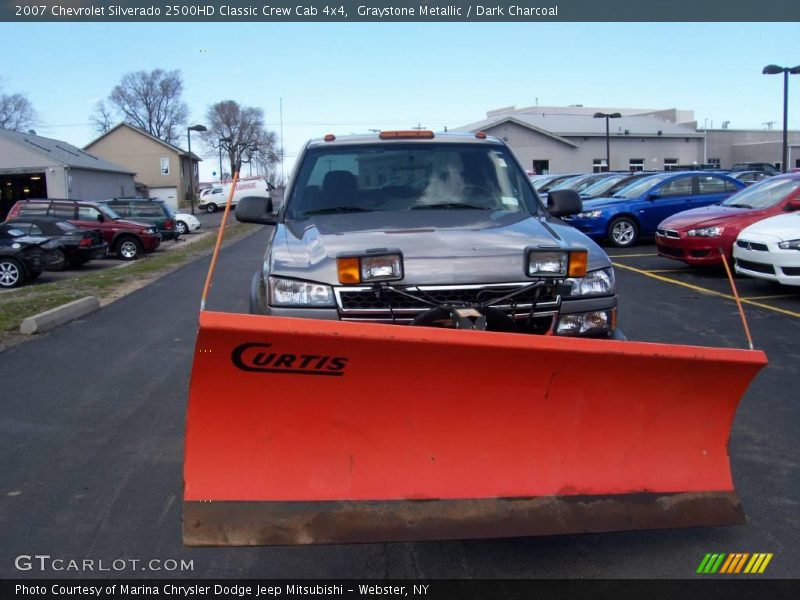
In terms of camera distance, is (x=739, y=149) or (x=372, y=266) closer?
(x=372, y=266)

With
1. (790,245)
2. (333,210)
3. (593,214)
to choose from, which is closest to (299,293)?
(333,210)

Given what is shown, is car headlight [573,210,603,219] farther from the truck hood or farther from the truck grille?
the truck grille

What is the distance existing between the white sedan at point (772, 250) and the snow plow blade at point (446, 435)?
7.18 metres

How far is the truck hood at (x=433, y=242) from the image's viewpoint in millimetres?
3637

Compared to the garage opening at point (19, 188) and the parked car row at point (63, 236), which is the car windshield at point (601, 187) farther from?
the garage opening at point (19, 188)

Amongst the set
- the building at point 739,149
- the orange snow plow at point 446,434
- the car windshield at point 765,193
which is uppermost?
the building at point 739,149

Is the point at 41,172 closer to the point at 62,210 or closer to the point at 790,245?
the point at 62,210

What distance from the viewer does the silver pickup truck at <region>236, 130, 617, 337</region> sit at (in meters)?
3.59

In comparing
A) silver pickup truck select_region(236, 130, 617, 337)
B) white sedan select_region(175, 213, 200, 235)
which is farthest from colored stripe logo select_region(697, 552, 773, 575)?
white sedan select_region(175, 213, 200, 235)

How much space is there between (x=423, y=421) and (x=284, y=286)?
1068 mm

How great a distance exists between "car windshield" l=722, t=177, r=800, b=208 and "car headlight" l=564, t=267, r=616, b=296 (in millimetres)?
9494

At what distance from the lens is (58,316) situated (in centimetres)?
938

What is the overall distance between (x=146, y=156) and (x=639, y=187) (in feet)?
191

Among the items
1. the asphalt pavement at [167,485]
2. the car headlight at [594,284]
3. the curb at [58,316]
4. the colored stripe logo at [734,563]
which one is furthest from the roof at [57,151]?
the colored stripe logo at [734,563]
